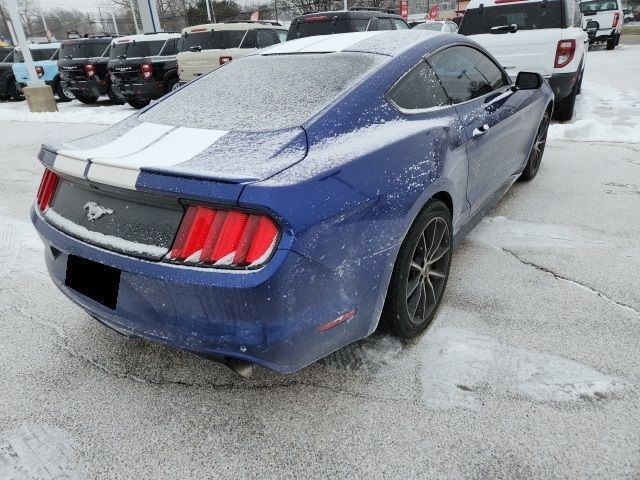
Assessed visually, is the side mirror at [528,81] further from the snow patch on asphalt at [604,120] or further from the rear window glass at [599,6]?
the rear window glass at [599,6]

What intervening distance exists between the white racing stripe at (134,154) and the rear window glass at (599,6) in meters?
21.6

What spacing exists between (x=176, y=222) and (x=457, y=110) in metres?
1.71

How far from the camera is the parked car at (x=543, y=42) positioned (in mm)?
6121

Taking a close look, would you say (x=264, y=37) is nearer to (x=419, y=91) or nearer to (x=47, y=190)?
(x=419, y=91)

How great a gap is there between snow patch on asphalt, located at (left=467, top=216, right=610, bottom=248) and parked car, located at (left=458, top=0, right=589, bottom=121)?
345cm

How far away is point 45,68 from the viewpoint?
13.6m

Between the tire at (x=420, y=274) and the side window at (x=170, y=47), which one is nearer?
the tire at (x=420, y=274)

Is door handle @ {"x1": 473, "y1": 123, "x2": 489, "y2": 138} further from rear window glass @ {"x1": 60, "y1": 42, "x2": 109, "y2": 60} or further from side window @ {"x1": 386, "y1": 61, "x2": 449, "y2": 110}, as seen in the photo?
rear window glass @ {"x1": 60, "y1": 42, "x2": 109, "y2": 60}

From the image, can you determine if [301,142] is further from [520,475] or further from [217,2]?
[217,2]

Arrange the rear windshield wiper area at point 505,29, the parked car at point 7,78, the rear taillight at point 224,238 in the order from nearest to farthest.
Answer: the rear taillight at point 224,238, the rear windshield wiper area at point 505,29, the parked car at point 7,78

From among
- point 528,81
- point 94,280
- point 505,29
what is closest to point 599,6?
point 505,29

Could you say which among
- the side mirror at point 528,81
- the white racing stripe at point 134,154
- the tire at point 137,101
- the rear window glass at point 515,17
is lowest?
the tire at point 137,101

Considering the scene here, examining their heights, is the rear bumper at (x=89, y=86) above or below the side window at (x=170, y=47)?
below

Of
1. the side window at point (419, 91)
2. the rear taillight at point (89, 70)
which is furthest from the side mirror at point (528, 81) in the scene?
the rear taillight at point (89, 70)
